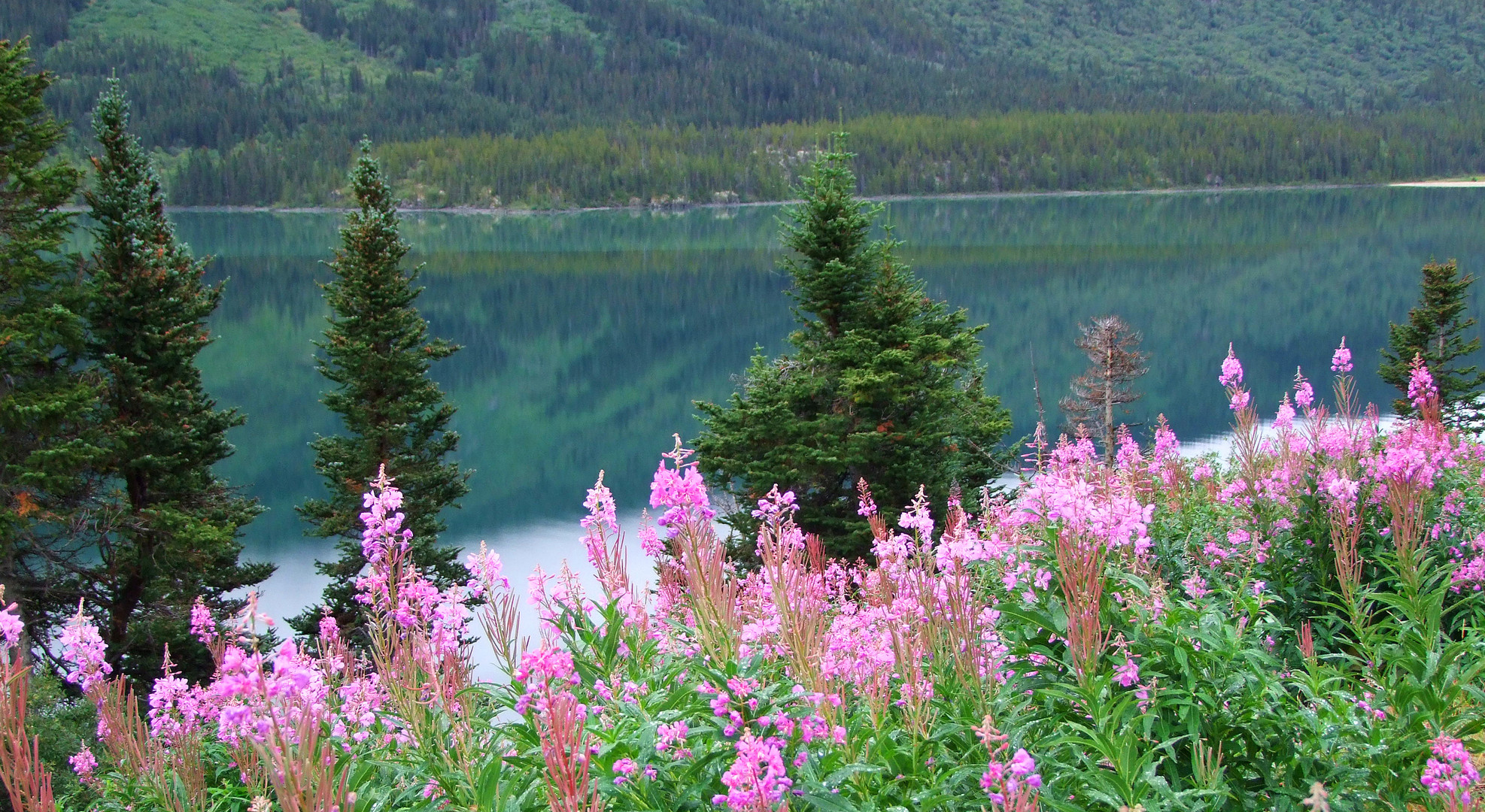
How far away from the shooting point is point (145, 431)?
17188 millimetres

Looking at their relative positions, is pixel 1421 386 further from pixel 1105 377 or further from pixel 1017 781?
pixel 1105 377

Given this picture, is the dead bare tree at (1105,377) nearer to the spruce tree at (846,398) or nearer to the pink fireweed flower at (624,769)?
the spruce tree at (846,398)

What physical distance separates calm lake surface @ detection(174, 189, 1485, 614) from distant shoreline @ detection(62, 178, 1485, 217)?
32418 millimetres

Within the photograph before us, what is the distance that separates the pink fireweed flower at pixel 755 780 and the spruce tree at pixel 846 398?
1676cm

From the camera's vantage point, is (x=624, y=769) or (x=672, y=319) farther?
(x=672, y=319)

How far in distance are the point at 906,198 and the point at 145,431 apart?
538 feet

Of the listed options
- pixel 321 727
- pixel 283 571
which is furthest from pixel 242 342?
pixel 321 727

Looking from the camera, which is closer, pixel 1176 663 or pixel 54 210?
pixel 1176 663

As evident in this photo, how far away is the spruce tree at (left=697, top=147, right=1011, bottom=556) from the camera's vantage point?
20.8 metres

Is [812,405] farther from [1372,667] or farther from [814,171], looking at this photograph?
[1372,667]

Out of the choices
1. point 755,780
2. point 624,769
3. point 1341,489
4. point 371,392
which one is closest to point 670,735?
point 624,769

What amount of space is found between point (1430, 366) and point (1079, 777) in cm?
2683

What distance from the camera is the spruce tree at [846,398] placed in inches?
820

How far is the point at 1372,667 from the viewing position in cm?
506
